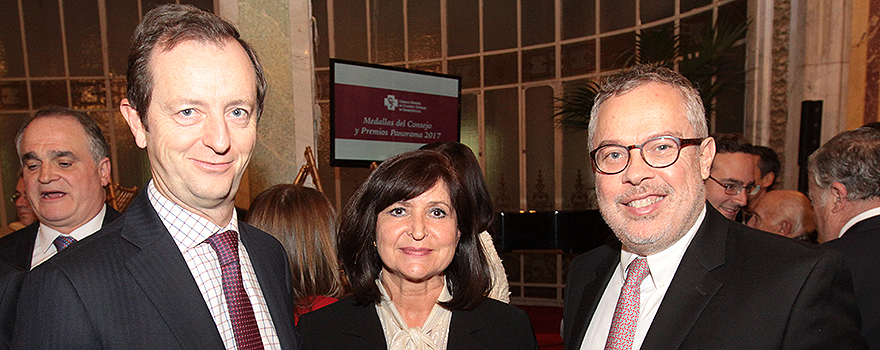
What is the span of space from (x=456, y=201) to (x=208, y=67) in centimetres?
115

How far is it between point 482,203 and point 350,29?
6.84m

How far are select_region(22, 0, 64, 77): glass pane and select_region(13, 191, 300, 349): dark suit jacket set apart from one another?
8967 millimetres

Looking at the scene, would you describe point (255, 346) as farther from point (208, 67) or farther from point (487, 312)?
point (487, 312)

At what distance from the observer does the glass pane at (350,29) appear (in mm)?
9109

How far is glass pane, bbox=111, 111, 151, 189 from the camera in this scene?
8.60 meters

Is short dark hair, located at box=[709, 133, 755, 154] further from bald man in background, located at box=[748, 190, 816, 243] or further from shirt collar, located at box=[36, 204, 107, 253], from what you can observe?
shirt collar, located at box=[36, 204, 107, 253]

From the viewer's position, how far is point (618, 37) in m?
8.30

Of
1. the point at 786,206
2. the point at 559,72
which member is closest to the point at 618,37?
the point at 559,72

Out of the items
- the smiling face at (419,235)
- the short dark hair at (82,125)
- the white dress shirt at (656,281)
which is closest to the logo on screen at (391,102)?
the short dark hair at (82,125)

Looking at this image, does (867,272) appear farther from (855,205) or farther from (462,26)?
(462,26)

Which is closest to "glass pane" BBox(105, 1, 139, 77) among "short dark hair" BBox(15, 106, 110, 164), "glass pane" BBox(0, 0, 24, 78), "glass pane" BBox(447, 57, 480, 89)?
"glass pane" BBox(0, 0, 24, 78)

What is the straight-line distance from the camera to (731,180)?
139 inches

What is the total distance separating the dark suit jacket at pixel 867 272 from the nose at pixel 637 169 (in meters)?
1.34

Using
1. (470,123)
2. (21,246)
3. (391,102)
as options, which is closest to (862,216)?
(391,102)
